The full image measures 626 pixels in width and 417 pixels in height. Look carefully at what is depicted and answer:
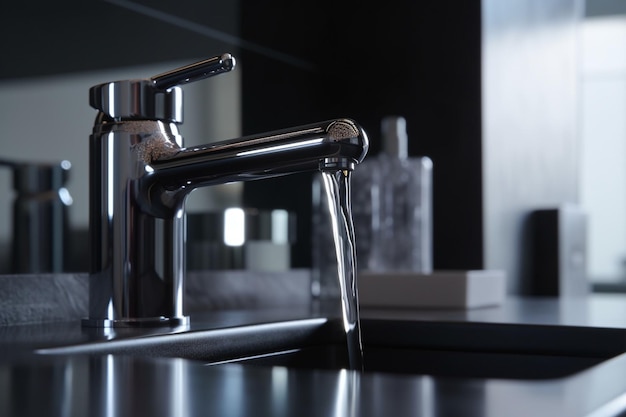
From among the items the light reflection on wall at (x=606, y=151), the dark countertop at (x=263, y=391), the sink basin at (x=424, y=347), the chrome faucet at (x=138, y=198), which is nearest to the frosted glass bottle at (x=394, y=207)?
the sink basin at (x=424, y=347)

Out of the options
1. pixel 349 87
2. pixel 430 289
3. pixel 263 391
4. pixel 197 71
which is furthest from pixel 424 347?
pixel 349 87

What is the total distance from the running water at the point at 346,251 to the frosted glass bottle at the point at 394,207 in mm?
560

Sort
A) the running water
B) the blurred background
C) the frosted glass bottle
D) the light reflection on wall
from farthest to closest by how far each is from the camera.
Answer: the light reflection on wall → the frosted glass bottle → the blurred background → the running water

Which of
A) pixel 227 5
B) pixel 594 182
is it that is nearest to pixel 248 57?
pixel 227 5

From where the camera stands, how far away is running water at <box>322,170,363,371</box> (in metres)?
0.68

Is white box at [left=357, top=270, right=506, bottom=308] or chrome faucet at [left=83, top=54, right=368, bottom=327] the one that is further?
white box at [left=357, top=270, right=506, bottom=308]

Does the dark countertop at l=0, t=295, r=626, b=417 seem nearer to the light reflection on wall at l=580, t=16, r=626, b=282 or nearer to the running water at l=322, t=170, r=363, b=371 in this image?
the running water at l=322, t=170, r=363, b=371

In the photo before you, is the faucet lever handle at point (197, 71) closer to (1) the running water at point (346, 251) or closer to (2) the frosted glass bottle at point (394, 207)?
(1) the running water at point (346, 251)

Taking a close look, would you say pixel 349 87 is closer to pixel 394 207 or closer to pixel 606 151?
pixel 394 207

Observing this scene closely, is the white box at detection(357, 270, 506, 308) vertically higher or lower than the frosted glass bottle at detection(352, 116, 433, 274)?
lower

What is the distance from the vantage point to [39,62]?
957 millimetres

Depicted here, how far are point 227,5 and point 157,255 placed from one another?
54 centimetres

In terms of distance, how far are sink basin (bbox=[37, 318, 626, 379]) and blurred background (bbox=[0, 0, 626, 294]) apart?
0.26m

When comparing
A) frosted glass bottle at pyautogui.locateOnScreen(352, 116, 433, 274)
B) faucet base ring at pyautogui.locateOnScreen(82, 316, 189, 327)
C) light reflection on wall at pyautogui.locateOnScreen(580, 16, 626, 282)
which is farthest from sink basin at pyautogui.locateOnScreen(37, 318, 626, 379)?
light reflection on wall at pyautogui.locateOnScreen(580, 16, 626, 282)
